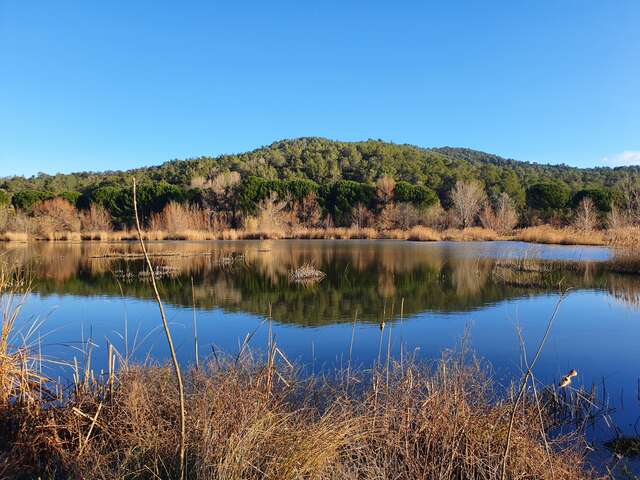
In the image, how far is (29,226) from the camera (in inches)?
1203

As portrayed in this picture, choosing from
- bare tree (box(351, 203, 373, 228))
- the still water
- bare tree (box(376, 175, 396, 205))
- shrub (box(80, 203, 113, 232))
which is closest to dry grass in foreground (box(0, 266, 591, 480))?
the still water

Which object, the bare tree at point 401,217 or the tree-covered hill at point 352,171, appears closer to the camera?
the bare tree at point 401,217

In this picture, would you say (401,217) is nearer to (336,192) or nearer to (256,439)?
(336,192)

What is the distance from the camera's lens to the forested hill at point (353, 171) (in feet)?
158

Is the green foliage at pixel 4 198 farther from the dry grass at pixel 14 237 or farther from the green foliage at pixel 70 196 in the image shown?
the dry grass at pixel 14 237

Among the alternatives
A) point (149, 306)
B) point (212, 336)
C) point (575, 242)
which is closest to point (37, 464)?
point (212, 336)

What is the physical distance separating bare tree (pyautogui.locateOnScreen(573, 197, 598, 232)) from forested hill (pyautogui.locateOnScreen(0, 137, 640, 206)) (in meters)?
8.64

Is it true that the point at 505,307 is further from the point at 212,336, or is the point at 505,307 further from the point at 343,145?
the point at 343,145

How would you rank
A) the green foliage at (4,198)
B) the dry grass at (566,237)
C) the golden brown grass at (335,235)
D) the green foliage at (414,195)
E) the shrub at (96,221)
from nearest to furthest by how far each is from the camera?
the dry grass at (566,237), the golden brown grass at (335,235), the shrub at (96,221), the green foliage at (4,198), the green foliage at (414,195)

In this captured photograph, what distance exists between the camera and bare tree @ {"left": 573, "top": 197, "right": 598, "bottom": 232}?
28.4 meters

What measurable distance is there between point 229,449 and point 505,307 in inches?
314

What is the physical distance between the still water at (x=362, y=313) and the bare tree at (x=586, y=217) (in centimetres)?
1438

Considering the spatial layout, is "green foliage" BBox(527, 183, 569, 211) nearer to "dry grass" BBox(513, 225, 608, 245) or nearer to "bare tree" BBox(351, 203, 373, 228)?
"dry grass" BBox(513, 225, 608, 245)

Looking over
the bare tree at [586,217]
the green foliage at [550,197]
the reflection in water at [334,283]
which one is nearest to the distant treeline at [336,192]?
the green foliage at [550,197]
